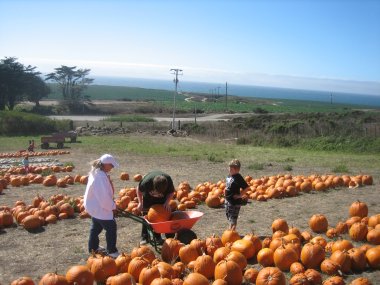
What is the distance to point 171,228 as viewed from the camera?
22.1 feet

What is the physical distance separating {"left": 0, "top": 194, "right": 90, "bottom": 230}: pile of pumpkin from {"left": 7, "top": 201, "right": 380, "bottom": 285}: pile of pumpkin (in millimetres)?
3263

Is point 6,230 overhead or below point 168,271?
below

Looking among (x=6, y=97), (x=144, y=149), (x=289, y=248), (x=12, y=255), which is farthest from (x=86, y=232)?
(x=6, y=97)

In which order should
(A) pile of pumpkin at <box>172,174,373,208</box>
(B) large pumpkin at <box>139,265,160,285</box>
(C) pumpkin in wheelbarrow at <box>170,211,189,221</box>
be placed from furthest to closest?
(A) pile of pumpkin at <box>172,174,373,208</box>
(C) pumpkin in wheelbarrow at <box>170,211,189,221</box>
(B) large pumpkin at <box>139,265,160,285</box>

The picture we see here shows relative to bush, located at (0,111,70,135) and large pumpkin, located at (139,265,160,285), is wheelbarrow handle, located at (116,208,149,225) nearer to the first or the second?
large pumpkin, located at (139,265,160,285)

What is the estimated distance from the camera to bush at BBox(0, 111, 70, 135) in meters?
34.3

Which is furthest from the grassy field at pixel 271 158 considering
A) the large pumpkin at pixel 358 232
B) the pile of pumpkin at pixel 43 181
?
the large pumpkin at pixel 358 232

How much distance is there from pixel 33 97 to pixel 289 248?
6780 cm

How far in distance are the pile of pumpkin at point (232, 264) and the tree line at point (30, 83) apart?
5239 cm

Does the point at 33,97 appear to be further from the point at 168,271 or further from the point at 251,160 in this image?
the point at 168,271

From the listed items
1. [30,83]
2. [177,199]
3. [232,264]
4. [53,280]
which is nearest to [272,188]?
[177,199]

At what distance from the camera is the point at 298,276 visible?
16.9ft

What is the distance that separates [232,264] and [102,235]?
364 cm

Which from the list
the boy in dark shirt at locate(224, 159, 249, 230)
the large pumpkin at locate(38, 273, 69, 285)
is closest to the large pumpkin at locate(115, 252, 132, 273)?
the large pumpkin at locate(38, 273, 69, 285)
